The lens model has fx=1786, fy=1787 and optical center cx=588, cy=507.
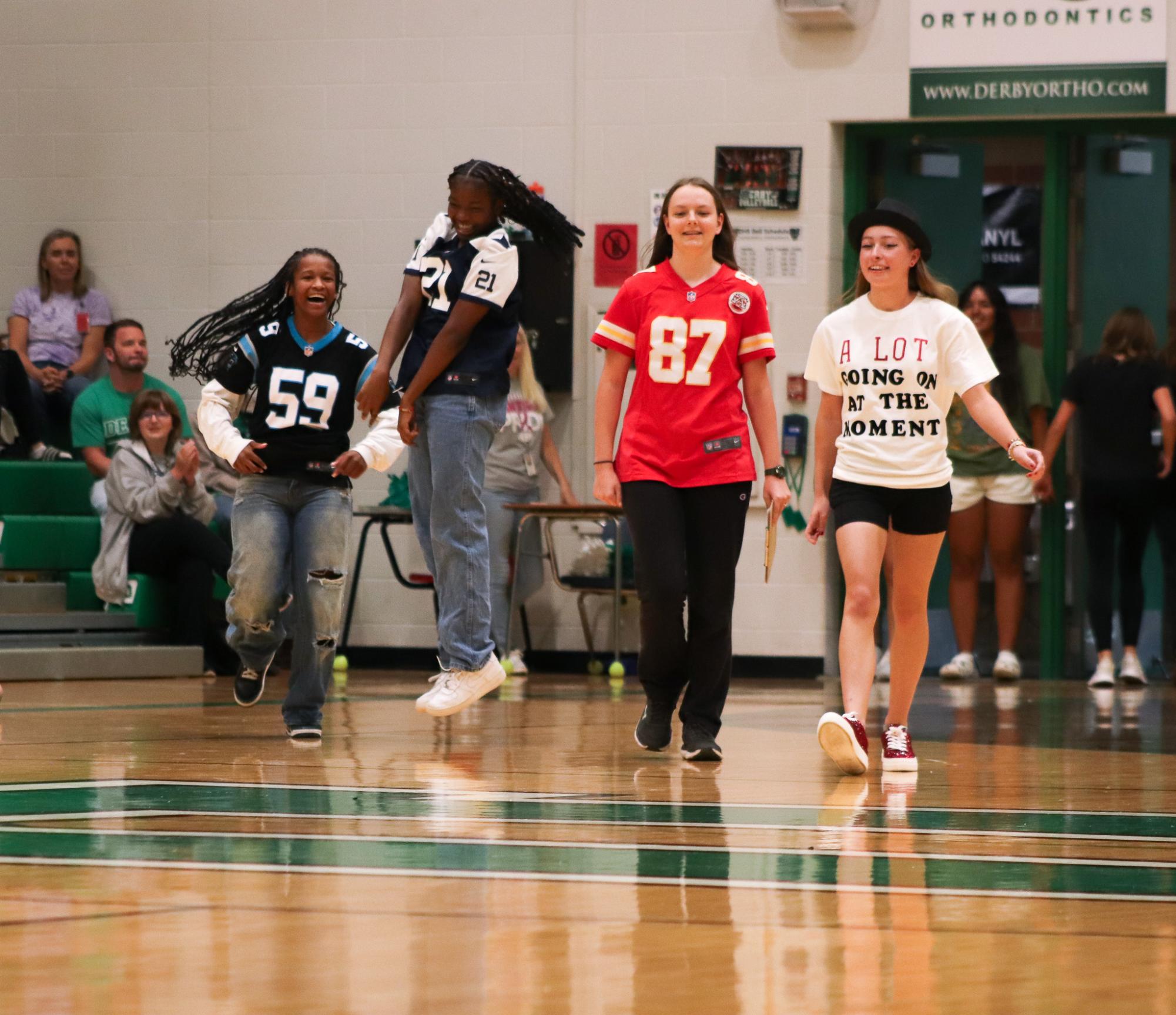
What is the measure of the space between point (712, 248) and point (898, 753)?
61.4 inches

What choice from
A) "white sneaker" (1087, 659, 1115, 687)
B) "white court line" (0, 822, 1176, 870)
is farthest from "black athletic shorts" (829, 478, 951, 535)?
"white sneaker" (1087, 659, 1115, 687)

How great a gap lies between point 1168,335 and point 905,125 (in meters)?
1.81

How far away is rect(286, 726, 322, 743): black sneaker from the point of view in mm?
5523

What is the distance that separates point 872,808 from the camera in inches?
162

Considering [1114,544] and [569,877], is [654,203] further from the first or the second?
[569,877]

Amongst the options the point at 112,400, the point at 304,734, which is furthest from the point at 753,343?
the point at 112,400

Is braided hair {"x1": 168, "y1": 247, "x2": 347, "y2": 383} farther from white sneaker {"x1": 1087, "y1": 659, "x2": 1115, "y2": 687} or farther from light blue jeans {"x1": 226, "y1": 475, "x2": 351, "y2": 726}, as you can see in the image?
white sneaker {"x1": 1087, "y1": 659, "x2": 1115, "y2": 687}

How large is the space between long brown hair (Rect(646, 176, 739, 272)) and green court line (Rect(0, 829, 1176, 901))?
2312mm

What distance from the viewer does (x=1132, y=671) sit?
8984 millimetres

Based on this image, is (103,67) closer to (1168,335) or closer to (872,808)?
(1168,335)

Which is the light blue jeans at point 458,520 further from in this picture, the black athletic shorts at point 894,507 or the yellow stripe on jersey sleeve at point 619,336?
the black athletic shorts at point 894,507

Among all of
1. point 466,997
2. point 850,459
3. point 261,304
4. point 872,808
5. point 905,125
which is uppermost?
point 905,125

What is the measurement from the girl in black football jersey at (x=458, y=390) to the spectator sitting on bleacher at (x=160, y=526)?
10.5ft

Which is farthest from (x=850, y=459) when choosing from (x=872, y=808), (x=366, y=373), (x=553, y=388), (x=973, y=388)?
(x=553, y=388)
